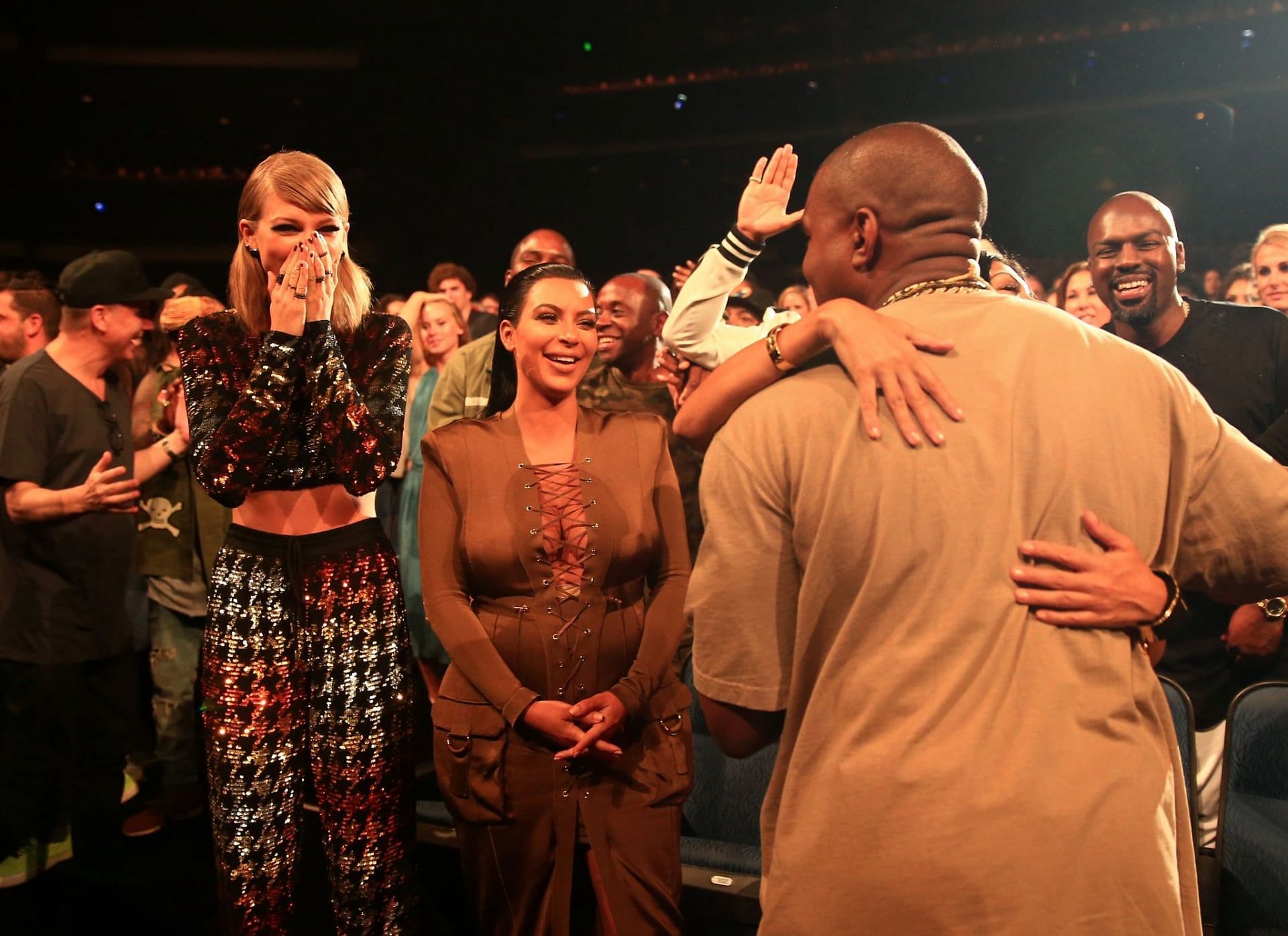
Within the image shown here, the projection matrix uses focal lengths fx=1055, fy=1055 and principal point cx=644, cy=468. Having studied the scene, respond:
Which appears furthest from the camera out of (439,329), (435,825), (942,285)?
(439,329)

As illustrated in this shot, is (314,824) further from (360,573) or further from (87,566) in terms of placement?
(360,573)

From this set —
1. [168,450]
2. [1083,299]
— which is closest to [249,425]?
[168,450]

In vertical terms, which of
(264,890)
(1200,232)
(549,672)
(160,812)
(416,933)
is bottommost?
(160,812)

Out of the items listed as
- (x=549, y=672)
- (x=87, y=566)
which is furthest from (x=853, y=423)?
(x=87, y=566)

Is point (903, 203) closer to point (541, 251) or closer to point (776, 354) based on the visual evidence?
point (776, 354)

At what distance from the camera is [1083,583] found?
115 centimetres

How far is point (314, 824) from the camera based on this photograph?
3.17 meters

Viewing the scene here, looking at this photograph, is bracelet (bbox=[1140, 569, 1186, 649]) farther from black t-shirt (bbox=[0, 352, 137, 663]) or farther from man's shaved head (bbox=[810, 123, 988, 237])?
black t-shirt (bbox=[0, 352, 137, 663])

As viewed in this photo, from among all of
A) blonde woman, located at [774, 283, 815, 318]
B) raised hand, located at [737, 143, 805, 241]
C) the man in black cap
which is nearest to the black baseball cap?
the man in black cap

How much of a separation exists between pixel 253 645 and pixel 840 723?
50.7 inches

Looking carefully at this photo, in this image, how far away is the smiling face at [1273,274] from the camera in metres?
3.90

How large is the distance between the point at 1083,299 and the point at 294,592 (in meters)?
3.14

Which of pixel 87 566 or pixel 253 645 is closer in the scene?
pixel 253 645

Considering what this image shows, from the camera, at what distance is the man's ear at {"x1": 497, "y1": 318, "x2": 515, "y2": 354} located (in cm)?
235
